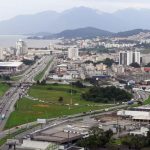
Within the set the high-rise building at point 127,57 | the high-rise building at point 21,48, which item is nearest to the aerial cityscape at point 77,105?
the high-rise building at point 127,57

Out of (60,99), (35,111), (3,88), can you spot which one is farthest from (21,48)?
(35,111)

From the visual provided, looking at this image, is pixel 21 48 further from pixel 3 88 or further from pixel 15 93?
pixel 15 93

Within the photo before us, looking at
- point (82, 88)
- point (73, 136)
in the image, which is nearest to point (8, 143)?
point (73, 136)

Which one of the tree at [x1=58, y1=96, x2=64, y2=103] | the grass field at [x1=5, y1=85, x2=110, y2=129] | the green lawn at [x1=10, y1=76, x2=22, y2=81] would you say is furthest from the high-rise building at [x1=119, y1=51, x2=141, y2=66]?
the tree at [x1=58, y1=96, x2=64, y2=103]

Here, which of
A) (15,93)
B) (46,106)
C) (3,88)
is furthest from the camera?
(3,88)

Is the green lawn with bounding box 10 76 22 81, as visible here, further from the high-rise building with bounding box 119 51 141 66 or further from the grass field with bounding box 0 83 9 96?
the high-rise building with bounding box 119 51 141 66

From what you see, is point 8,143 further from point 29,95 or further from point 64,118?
point 29,95
